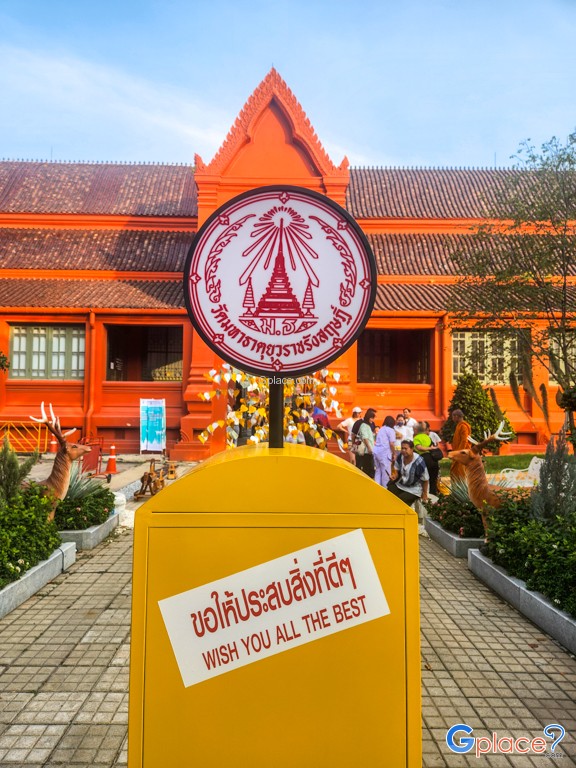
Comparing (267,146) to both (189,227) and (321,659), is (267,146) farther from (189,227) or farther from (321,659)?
(321,659)

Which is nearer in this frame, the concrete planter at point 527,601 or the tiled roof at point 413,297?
the concrete planter at point 527,601

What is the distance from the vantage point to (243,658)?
1840 mm

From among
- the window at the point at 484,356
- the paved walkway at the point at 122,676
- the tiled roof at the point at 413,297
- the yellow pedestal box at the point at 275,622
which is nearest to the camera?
the yellow pedestal box at the point at 275,622

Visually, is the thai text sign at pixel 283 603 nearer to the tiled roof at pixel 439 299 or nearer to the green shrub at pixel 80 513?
the green shrub at pixel 80 513

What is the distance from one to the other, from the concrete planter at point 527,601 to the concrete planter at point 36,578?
4571 millimetres

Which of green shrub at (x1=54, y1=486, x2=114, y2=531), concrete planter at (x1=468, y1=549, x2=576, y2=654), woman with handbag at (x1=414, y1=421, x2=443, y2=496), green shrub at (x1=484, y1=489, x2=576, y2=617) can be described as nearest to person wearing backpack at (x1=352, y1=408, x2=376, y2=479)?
woman with handbag at (x1=414, y1=421, x2=443, y2=496)

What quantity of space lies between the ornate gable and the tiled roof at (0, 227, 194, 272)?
2.70m

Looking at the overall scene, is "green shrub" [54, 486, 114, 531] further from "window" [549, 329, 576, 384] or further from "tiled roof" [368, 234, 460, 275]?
"tiled roof" [368, 234, 460, 275]

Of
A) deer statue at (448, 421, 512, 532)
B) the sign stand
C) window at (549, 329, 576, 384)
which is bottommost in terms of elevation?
deer statue at (448, 421, 512, 532)

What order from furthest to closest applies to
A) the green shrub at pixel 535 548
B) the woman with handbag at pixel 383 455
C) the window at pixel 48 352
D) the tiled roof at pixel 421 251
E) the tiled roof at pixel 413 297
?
1. the tiled roof at pixel 421 251
2. the window at pixel 48 352
3. the tiled roof at pixel 413 297
4. the woman with handbag at pixel 383 455
5. the green shrub at pixel 535 548

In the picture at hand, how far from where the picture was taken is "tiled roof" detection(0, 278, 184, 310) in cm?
1703

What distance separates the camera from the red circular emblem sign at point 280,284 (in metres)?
2.14

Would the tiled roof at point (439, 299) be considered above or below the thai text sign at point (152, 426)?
above

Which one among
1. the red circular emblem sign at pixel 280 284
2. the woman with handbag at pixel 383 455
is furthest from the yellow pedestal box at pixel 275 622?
the woman with handbag at pixel 383 455
